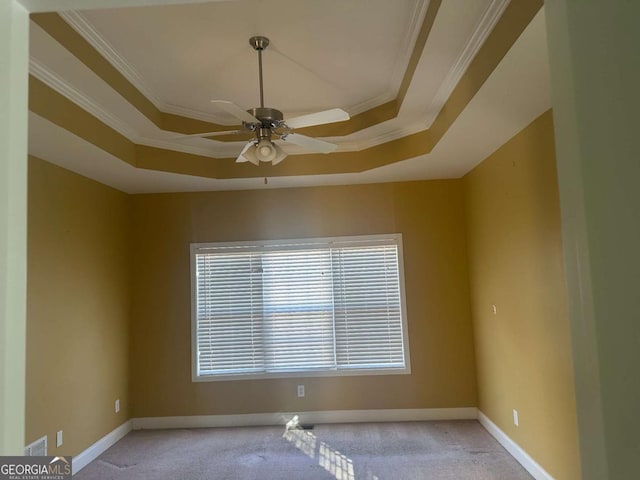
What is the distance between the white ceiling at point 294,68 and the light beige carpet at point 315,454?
263cm

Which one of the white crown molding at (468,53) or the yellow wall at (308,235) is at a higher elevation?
the white crown molding at (468,53)

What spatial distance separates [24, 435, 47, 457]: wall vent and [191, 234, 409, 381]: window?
5.09ft

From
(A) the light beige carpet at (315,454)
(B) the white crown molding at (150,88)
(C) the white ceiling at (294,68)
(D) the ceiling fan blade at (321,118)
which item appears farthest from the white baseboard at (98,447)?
(D) the ceiling fan blade at (321,118)

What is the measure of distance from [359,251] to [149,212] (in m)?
2.44

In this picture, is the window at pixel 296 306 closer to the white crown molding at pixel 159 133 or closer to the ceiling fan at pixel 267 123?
the white crown molding at pixel 159 133

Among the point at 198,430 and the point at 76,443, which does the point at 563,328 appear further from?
the point at 76,443

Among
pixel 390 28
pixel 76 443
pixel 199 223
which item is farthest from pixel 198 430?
pixel 390 28

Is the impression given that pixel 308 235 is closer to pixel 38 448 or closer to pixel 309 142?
pixel 309 142

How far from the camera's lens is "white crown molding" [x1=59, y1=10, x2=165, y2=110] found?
2.24 metres

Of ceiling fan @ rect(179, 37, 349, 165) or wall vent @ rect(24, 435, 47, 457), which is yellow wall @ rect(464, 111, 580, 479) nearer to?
ceiling fan @ rect(179, 37, 349, 165)

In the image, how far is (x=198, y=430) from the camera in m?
4.33

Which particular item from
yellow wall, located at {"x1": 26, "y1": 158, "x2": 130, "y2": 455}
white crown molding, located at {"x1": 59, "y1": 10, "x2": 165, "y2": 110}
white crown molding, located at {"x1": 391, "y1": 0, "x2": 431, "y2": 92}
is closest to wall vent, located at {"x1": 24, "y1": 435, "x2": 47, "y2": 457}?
yellow wall, located at {"x1": 26, "y1": 158, "x2": 130, "y2": 455}

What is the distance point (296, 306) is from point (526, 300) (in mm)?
2365

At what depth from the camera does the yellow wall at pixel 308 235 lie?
441 cm
